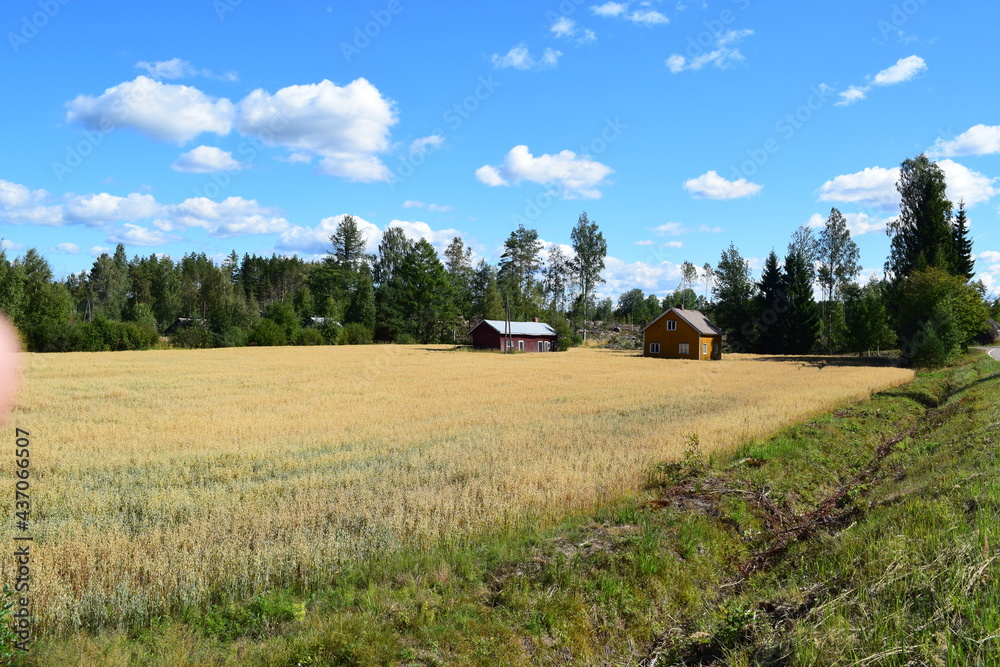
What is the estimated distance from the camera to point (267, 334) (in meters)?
78.5

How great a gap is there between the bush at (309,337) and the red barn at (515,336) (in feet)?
77.4

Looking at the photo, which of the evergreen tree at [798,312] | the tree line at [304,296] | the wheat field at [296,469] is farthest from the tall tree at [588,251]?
the wheat field at [296,469]

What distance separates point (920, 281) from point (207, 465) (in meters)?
59.8

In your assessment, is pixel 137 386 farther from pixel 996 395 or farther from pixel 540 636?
pixel 996 395

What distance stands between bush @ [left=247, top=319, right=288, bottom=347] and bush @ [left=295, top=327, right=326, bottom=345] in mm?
2965

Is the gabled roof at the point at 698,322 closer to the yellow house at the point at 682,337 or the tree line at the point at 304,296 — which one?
the yellow house at the point at 682,337

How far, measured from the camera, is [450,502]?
9.82 meters

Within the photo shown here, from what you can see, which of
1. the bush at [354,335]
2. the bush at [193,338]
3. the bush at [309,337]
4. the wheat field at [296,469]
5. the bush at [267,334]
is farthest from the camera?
the bush at [354,335]

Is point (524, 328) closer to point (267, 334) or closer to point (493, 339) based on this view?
point (493, 339)

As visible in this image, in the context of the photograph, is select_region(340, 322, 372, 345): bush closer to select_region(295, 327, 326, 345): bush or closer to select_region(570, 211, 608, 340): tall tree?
select_region(295, 327, 326, 345): bush

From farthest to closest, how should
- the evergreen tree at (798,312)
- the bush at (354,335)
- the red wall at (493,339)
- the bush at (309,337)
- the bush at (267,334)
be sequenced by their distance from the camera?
the bush at (354,335)
the bush at (309,337)
the bush at (267,334)
the red wall at (493,339)
the evergreen tree at (798,312)

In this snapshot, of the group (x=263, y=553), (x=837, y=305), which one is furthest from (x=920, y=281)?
(x=263, y=553)

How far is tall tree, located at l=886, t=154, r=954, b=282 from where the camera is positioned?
58.3 meters

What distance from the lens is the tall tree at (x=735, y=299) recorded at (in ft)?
269
